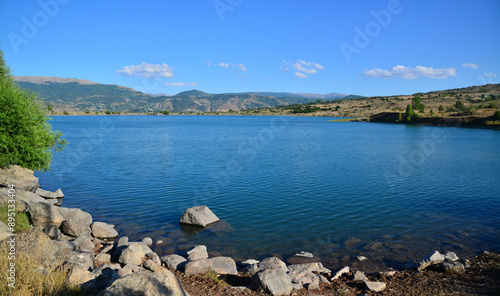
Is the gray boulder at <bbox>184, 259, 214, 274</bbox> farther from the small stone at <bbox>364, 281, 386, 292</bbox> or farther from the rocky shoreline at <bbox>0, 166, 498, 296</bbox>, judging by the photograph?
the small stone at <bbox>364, 281, 386, 292</bbox>

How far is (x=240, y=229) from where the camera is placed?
19.7 m

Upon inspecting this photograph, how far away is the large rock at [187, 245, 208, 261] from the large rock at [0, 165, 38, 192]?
16.5m

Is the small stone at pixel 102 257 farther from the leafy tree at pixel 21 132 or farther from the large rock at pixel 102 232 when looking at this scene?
the leafy tree at pixel 21 132

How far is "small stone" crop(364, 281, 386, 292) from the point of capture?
12.2 metres

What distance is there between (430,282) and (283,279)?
6060 millimetres

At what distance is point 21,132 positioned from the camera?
84.8 ft

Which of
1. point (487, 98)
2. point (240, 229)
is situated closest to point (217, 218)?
point (240, 229)

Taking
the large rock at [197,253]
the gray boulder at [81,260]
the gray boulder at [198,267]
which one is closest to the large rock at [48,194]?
the gray boulder at [81,260]

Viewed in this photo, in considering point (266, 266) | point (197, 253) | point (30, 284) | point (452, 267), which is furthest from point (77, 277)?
point (452, 267)

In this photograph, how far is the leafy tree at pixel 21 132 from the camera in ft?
82.4

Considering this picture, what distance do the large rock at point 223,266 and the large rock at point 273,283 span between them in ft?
7.06

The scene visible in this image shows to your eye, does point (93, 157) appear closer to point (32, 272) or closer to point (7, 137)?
point (7, 137)

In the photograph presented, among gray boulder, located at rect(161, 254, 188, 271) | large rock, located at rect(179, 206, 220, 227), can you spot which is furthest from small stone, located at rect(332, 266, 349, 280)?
large rock, located at rect(179, 206, 220, 227)

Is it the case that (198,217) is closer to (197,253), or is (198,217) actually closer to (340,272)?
(197,253)
